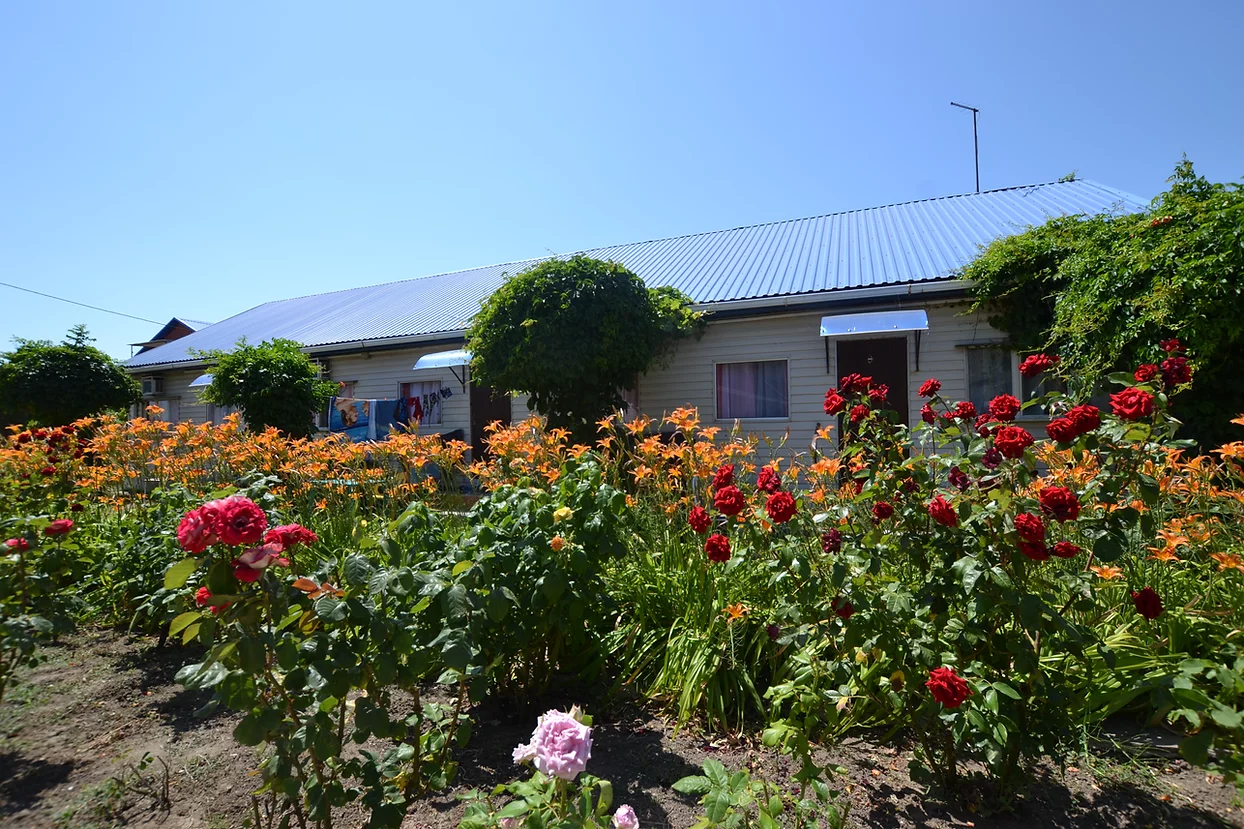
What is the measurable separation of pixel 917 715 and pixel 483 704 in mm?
1775

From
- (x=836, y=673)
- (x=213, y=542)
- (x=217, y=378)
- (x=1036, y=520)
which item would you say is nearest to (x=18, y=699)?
(x=213, y=542)

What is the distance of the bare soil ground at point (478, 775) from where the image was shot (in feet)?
6.68

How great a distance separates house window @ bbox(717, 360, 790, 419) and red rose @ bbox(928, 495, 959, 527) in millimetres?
7773

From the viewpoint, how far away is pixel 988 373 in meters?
8.45

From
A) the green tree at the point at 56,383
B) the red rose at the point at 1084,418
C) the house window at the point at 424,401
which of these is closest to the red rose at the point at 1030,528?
the red rose at the point at 1084,418

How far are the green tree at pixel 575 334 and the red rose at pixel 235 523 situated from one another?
7308mm

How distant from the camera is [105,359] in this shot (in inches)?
570

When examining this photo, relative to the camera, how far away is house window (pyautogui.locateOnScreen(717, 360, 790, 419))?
9.62 m

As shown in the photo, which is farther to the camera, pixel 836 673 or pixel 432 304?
pixel 432 304

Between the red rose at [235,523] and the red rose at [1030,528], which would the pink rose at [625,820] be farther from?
the red rose at [1030,528]

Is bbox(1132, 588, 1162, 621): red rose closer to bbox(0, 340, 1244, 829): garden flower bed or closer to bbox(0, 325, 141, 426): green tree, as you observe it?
bbox(0, 340, 1244, 829): garden flower bed

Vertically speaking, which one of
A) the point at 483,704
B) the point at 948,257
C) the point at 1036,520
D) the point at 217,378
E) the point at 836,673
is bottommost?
the point at 483,704

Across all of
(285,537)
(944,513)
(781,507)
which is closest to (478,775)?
(285,537)

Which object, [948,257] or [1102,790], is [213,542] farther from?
[948,257]
